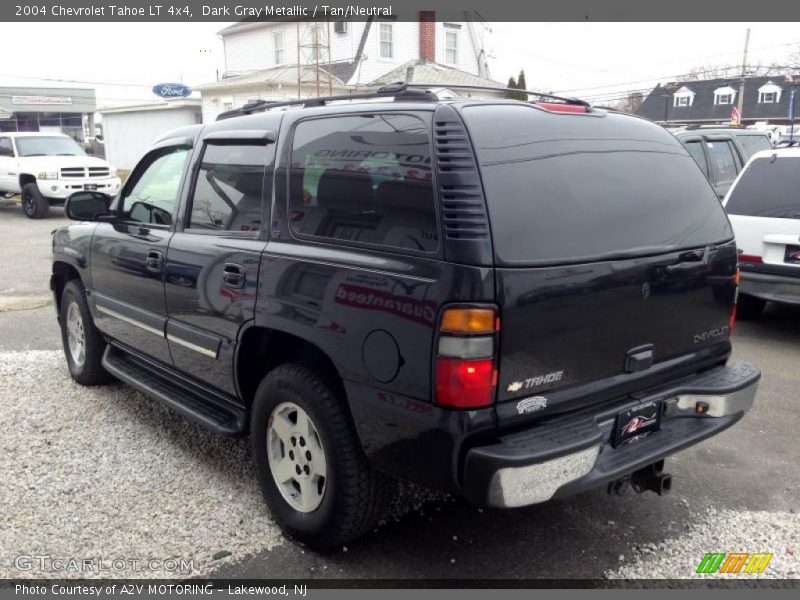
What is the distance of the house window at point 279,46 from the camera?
30000 millimetres

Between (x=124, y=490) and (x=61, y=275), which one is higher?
(x=61, y=275)

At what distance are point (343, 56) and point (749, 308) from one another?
24754mm

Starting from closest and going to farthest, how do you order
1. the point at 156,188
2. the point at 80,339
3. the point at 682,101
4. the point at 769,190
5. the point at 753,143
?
the point at 156,188
the point at 80,339
the point at 769,190
the point at 753,143
the point at 682,101

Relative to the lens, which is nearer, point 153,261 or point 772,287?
point 153,261

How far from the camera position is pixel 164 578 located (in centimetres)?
304

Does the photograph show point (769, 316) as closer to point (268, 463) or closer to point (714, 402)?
point (714, 402)

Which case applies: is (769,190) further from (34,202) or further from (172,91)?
(172,91)

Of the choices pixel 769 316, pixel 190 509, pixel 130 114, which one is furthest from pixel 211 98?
pixel 190 509

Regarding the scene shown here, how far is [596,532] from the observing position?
3.41m

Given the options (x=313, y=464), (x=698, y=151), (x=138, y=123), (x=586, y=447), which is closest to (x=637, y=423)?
(x=586, y=447)

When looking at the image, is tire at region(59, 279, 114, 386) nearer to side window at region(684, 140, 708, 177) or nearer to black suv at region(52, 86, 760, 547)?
black suv at region(52, 86, 760, 547)

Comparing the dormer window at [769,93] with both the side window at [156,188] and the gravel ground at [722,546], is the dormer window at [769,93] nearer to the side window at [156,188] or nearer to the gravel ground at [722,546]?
the gravel ground at [722,546]

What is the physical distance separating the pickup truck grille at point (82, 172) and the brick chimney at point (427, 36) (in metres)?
15.7

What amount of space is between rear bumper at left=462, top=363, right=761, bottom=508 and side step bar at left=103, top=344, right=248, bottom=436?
154 centimetres
